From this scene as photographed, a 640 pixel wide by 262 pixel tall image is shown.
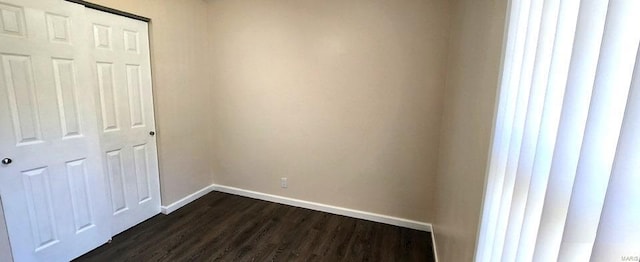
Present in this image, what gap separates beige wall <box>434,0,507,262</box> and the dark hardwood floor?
699 millimetres

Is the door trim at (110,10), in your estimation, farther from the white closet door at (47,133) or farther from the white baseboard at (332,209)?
the white baseboard at (332,209)

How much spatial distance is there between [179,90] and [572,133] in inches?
132

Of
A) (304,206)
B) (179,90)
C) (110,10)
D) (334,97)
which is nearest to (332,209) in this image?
(304,206)

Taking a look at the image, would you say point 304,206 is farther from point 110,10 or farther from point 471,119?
point 110,10

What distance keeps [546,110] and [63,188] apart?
3.04m

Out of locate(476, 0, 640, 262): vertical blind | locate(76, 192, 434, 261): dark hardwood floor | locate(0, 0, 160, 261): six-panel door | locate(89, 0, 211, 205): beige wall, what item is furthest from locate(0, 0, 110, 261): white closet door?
locate(476, 0, 640, 262): vertical blind

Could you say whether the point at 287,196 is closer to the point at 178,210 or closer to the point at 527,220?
the point at 178,210

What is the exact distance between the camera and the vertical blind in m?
0.43

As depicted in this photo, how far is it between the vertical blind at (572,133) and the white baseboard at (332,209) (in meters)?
2.10

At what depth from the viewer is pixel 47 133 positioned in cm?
198

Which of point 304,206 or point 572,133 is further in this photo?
point 304,206

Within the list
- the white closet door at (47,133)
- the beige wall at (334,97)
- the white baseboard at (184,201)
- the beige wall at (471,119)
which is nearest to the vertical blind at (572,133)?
the beige wall at (471,119)

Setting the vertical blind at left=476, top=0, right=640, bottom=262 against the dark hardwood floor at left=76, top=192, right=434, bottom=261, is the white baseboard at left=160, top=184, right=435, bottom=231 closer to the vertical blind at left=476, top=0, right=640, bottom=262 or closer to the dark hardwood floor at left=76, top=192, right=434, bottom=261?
the dark hardwood floor at left=76, top=192, right=434, bottom=261

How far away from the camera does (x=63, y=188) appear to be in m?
2.11
